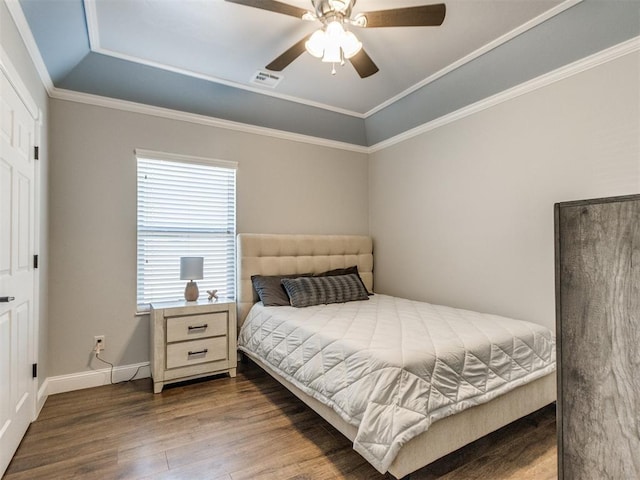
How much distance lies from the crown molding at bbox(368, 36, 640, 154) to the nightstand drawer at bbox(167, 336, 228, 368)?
291 cm

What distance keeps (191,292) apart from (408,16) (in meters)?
2.68

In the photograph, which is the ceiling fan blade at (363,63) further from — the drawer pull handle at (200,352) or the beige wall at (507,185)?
the drawer pull handle at (200,352)

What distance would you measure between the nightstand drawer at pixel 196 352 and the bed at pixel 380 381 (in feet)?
0.76

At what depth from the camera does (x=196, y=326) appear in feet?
9.57

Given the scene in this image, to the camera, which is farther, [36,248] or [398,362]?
[36,248]

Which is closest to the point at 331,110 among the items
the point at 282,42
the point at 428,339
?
the point at 282,42

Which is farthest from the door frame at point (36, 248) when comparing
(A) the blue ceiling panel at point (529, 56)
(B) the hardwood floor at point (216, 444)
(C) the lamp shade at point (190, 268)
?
(A) the blue ceiling panel at point (529, 56)

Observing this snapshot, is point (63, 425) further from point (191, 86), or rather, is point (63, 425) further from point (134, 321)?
point (191, 86)

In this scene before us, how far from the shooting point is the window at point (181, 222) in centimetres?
314

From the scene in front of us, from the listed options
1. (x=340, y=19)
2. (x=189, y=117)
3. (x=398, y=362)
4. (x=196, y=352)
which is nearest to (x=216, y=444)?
(x=196, y=352)

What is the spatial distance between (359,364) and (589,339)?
1242mm

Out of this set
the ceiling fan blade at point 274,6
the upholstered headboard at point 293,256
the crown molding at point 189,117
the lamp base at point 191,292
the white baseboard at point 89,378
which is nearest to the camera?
the ceiling fan blade at point 274,6

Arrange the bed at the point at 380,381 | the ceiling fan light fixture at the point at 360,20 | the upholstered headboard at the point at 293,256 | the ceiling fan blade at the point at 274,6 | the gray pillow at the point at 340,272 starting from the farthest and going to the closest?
1. the gray pillow at the point at 340,272
2. the upholstered headboard at the point at 293,256
3. the ceiling fan light fixture at the point at 360,20
4. the ceiling fan blade at the point at 274,6
5. the bed at the point at 380,381

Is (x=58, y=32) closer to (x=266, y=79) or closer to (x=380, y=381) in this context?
(x=266, y=79)
